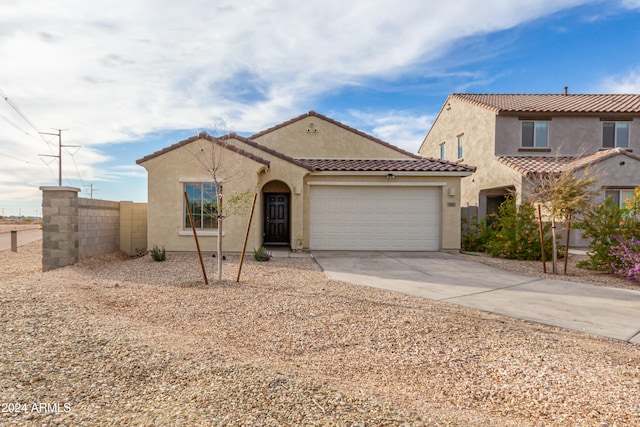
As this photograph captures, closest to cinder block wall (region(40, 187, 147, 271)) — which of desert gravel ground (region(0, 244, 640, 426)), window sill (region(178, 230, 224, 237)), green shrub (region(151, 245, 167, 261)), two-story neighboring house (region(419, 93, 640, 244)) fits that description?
green shrub (region(151, 245, 167, 261))

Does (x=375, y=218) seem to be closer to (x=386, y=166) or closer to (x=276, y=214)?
(x=386, y=166)

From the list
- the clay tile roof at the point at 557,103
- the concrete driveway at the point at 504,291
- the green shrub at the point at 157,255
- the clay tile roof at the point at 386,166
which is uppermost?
the clay tile roof at the point at 557,103

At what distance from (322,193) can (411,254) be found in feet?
13.5

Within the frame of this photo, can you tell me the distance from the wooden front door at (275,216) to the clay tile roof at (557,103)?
450 inches

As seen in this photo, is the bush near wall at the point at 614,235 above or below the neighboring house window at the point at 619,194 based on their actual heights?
below

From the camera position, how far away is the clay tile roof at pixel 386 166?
1388 cm

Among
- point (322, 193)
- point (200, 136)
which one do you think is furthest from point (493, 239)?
point (200, 136)

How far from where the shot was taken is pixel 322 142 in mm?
16953

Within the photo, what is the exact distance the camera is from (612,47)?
584 inches

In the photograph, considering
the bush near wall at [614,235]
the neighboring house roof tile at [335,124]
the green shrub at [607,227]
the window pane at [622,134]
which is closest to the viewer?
the bush near wall at [614,235]

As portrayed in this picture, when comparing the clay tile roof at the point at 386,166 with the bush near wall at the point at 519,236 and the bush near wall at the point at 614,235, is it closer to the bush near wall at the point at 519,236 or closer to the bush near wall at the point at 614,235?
the bush near wall at the point at 519,236

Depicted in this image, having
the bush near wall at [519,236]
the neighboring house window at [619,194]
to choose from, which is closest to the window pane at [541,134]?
the neighboring house window at [619,194]

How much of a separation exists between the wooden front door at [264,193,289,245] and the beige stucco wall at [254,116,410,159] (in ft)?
7.64

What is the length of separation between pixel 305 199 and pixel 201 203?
3863mm
